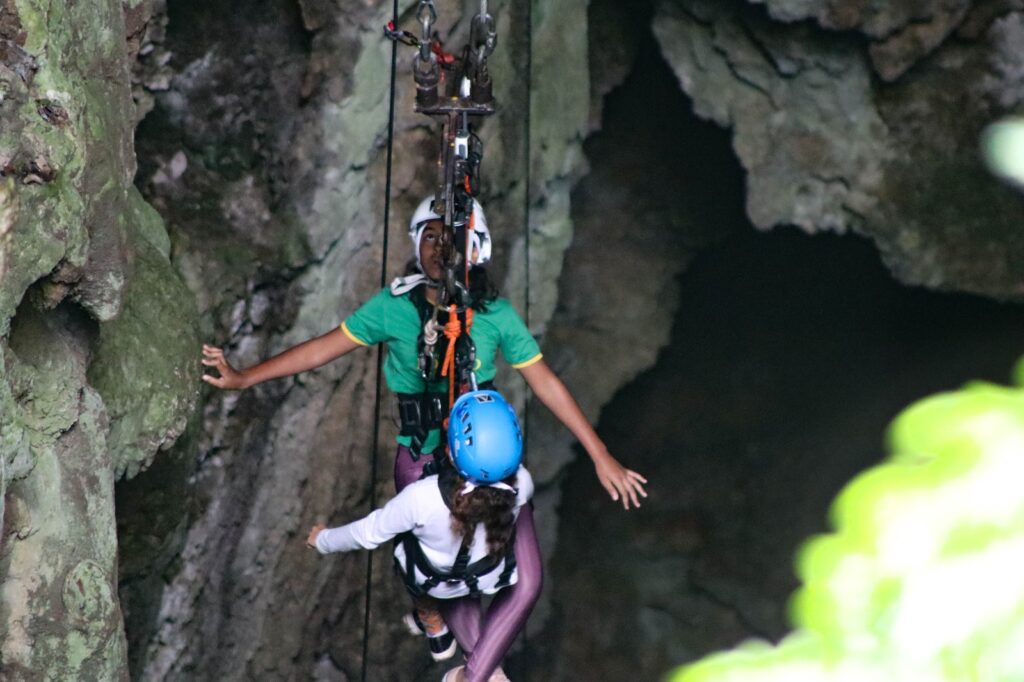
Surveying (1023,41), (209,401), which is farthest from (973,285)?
(209,401)

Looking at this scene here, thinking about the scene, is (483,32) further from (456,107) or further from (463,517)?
(463,517)

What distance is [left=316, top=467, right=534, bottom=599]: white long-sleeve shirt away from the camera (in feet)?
10.6

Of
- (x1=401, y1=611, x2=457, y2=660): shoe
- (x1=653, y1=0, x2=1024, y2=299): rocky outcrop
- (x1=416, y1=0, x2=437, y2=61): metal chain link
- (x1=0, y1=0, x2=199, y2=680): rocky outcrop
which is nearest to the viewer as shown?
(x1=0, y1=0, x2=199, y2=680): rocky outcrop

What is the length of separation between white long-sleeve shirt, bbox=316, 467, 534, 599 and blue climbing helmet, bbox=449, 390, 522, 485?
13 centimetres

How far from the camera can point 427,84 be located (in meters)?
3.21

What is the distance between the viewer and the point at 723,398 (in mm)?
7422

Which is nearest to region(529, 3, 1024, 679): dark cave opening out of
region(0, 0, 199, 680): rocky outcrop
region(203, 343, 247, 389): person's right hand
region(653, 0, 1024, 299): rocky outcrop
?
region(653, 0, 1024, 299): rocky outcrop

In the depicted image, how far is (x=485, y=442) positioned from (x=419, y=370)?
0.44 m

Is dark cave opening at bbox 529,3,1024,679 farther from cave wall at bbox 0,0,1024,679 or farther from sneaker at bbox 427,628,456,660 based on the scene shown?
sneaker at bbox 427,628,456,660

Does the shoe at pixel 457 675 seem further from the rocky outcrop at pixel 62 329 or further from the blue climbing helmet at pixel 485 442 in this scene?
the rocky outcrop at pixel 62 329

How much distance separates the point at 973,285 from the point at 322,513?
3.30 m

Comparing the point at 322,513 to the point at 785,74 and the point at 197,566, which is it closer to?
the point at 197,566

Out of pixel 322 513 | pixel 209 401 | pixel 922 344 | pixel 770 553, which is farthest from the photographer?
pixel 770 553

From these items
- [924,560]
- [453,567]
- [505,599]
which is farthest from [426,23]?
[924,560]
